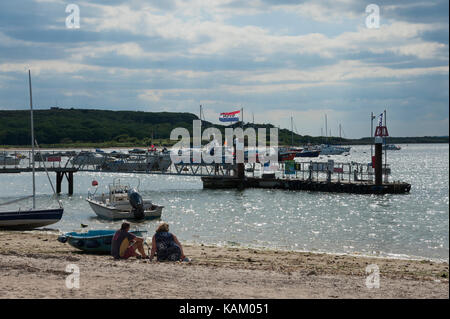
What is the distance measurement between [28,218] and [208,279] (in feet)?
65.3

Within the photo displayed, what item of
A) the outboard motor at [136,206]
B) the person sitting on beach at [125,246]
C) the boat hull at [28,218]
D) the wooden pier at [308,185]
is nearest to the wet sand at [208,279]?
the person sitting on beach at [125,246]

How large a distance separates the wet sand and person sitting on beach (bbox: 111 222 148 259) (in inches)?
17.5

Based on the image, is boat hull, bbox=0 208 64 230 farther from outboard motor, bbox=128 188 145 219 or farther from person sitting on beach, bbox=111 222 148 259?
person sitting on beach, bbox=111 222 148 259

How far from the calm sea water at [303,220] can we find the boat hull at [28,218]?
2.46 metres

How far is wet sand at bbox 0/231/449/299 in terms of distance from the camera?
13.4 m

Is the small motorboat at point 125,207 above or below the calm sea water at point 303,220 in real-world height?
above

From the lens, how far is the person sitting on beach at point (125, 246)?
19.1m

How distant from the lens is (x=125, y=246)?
19188 mm

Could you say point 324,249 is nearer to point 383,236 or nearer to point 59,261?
point 383,236

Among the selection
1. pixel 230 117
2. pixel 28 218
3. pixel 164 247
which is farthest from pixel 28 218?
pixel 230 117

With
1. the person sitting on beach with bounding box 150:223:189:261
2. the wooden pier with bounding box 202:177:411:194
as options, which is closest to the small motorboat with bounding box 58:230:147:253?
the person sitting on beach with bounding box 150:223:189:261

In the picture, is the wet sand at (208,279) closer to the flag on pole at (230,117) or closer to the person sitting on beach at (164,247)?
the person sitting on beach at (164,247)

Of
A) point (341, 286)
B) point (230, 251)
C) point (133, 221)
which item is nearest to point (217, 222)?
point (133, 221)

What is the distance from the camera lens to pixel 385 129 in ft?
174
